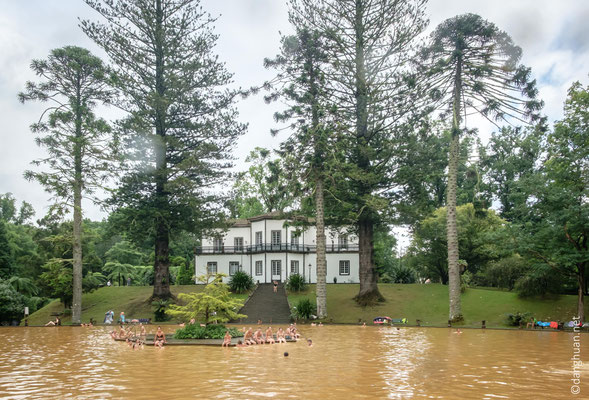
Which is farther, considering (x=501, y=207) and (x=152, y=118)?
(x=501, y=207)

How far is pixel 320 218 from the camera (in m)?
35.6

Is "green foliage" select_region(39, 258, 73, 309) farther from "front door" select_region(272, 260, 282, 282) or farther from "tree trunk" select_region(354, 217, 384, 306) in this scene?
"tree trunk" select_region(354, 217, 384, 306)

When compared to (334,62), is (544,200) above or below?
below

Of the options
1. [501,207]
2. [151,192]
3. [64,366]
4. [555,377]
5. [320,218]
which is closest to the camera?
[555,377]

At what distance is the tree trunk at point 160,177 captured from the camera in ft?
125

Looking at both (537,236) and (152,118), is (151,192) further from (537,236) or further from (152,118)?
(537,236)

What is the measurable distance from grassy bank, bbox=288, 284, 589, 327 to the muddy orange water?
383 inches

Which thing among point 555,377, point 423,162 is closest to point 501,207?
point 423,162

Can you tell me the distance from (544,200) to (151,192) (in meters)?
29.8

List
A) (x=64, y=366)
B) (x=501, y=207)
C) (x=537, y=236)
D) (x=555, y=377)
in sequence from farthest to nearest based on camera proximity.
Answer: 1. (x=501, y=207)
2. (x=537, y=236)
3. (x=64, y=366)
4. (x=555, y=377)

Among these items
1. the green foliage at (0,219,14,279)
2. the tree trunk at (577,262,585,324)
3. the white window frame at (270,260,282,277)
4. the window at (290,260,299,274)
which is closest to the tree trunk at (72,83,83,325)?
the green foliage at (0,219,14,279)

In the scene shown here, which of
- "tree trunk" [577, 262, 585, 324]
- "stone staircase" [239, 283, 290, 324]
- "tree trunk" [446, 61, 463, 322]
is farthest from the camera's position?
"stone staircase" [239, 283, 290, 324]

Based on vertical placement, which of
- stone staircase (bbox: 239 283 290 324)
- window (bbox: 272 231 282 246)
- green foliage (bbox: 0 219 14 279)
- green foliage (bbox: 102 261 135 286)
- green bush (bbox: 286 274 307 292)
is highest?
window (bbox: 272 231 282 246)

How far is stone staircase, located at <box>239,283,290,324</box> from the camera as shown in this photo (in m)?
35.5
